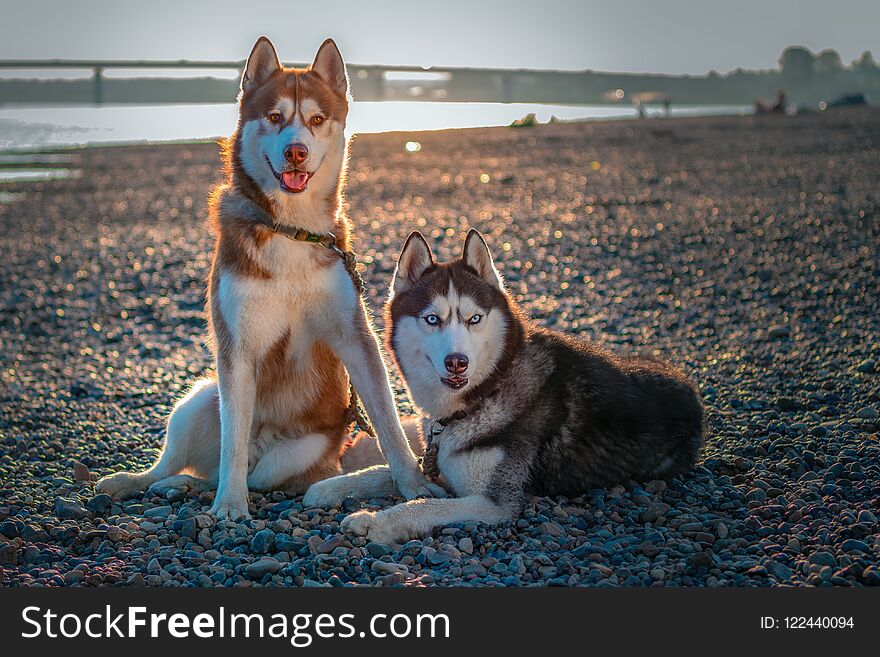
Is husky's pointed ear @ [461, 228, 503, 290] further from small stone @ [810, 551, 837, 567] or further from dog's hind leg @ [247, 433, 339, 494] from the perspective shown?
small stone @ [810, 551, 837, 567]

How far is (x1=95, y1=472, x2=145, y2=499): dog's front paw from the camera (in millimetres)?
6398

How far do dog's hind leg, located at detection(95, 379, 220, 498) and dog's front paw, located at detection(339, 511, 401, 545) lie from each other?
4.69ft

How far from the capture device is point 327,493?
6035 mm

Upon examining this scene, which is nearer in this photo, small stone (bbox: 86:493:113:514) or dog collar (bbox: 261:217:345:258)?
dog collar (bbox: 261:217:345:258)

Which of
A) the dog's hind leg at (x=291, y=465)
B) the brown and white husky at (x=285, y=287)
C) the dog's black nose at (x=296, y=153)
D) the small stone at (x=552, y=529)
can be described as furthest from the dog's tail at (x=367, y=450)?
the dog's black nose at (x=296, y=153)

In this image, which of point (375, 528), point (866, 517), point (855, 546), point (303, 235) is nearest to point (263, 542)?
point (375, 528)

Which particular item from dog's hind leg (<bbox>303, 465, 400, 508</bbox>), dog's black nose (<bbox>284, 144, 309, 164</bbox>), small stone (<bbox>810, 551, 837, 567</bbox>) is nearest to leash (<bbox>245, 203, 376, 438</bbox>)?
dog's black nose (<bbox>284, 144, 309, 164</bbox>)

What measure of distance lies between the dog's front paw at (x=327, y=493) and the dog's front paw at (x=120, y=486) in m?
1.18

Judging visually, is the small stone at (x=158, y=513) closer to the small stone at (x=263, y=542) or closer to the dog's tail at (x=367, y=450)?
the small stone at (x=263, y=542)

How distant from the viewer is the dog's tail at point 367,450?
Result: 673cm

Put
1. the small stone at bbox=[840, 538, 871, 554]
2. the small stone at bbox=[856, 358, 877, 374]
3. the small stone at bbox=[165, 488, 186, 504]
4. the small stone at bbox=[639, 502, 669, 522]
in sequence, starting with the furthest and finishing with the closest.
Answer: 1. the small stone at bbox=[856, 358, 877, 374]
2. the small stone at bbox=[165, 488, 186, 504]
3. the small stone at bbox=[639, 502, 669, 522]
4. the small stone at bbox=[840, 538, 871, 554]

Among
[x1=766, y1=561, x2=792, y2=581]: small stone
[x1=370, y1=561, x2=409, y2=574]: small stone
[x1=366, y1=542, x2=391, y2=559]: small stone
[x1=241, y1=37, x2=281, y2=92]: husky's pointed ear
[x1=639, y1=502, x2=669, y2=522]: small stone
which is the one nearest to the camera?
[x1=766, y1=561, x2=792, y2=581]: small stone

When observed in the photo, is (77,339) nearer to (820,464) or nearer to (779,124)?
(820,464)

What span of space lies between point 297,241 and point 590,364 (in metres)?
1.94
